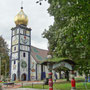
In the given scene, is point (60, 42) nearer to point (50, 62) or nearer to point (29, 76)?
point (50, 62)

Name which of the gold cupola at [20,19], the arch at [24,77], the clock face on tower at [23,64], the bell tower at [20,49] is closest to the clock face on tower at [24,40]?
the bell tower at [20,49]

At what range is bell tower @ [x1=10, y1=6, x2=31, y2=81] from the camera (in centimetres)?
3825

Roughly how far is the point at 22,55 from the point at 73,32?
96.7ft

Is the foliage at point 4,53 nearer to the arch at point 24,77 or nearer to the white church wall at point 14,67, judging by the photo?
the white church wall at point 14,67

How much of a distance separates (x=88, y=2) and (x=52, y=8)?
43.0 ft

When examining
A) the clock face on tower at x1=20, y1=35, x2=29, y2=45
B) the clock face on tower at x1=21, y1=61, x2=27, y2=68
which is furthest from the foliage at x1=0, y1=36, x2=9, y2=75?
the clock face on tower at x1=20, y1=35, x2=29, y2=45

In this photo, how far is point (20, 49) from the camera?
38.8 meters

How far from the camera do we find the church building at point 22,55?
3838 centimetres

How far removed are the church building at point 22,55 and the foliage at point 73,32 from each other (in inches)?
672

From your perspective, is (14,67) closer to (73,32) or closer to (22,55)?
(22,55)

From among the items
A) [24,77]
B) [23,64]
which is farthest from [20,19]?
[24,77]

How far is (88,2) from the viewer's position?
22.0 ft

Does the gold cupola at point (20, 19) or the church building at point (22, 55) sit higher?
the gold cupola at point (20, 19)

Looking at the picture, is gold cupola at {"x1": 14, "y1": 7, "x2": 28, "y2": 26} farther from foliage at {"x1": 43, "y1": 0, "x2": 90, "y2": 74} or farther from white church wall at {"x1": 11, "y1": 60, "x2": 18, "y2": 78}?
foliage at {"x1": 43, "y1": 0, "x2": 90, "y2": 74}
